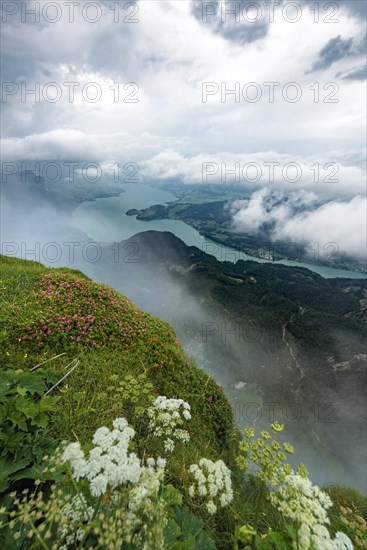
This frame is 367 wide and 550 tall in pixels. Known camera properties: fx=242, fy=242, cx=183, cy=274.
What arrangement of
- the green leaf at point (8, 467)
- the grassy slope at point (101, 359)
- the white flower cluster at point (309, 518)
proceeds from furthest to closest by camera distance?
the grassy slope at point (101, 359)
the green leaf at point (8, 467)
the white flower cluster at point (309, 518)

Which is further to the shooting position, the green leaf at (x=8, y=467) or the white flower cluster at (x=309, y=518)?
the green leaf at (x=8, y=467)


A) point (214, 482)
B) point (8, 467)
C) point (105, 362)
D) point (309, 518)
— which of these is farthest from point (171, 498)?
point (105, 362)

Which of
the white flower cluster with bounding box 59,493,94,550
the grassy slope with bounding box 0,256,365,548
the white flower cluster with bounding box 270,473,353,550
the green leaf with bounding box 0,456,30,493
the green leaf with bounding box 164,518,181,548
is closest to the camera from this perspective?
the white flower cluster with bounding box 59,493,94,550

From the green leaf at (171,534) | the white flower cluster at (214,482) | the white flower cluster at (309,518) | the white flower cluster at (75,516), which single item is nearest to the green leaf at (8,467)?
the white flower cluster at (75,516)

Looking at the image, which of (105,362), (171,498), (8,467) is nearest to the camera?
(171,498)

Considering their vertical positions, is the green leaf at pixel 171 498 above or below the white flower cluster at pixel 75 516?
below

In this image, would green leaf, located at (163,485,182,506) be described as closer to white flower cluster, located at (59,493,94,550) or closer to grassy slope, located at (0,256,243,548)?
white flower cluster, located at (59,493,94,550)

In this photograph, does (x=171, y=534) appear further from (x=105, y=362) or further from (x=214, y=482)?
(x=105, y=362)

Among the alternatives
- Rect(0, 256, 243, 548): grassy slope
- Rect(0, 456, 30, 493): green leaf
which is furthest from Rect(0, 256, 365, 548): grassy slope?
Rect(0, 456, 30, 493): green leaf

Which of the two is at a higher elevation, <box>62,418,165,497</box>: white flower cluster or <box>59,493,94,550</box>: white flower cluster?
<box>62,418,165,497</box>: white flower cluster

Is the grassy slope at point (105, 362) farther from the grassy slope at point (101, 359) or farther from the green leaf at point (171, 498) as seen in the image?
the green leaf at point (171, 498)

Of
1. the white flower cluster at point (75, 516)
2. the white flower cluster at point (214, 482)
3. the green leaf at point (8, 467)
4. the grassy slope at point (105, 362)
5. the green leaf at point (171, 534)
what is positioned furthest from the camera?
the grassy slope at point (105, 362)

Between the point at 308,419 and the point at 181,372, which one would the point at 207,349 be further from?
the point at 181,372
